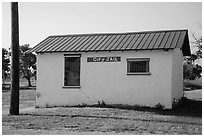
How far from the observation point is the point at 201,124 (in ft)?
37.8

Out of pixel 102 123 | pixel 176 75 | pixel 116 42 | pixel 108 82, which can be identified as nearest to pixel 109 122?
pixel 102 123

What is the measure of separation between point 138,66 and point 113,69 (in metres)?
1.31

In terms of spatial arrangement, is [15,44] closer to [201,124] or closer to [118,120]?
[118,120]

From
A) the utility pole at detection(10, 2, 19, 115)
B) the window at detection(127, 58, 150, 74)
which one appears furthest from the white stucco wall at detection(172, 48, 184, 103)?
the utility pole at detection(10, 2, 19, 115)

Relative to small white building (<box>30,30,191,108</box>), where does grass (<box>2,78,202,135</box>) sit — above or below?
below

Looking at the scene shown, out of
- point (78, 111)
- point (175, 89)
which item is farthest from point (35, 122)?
point (175, 89)

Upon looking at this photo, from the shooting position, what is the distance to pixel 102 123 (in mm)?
11617

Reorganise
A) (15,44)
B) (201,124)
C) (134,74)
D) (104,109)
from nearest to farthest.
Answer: (201,124) → (15,44) → (104,109) → (134,74)

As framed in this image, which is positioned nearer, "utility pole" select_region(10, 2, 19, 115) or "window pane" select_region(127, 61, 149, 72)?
"utility pole" select_region(10, 2, 19, 115)

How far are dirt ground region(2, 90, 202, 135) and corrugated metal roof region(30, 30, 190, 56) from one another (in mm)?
3582

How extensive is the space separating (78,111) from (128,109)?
2.44 meters

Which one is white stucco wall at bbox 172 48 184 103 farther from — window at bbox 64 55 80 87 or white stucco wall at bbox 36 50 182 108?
window at bbox 64 55 80 87

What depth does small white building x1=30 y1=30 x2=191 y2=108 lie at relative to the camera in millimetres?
16016

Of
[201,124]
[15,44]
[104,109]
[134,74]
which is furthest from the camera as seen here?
[134,74]
